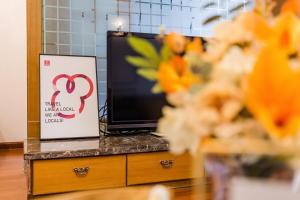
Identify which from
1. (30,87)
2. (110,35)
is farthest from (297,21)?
(30,87)

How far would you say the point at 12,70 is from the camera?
3834 millimetres

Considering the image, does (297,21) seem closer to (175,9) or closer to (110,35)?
(110,35)

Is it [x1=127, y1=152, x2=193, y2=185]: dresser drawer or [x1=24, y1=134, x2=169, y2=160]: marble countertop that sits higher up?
[x1=24, y1=134, x2=169, y2=160]: marble countertop

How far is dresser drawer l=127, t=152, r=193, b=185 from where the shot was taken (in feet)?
5.59

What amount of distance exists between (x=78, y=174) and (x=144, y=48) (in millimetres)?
1220

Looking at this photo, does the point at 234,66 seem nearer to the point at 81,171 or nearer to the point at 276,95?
the point at 276,95

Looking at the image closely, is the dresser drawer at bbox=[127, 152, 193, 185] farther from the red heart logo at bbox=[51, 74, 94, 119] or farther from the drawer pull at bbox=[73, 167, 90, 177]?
the red heart logo at bbox=[51, 74, 94, 119]

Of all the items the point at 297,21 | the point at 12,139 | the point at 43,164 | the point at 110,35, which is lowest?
the point at 12,139

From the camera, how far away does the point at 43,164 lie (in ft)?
4.98

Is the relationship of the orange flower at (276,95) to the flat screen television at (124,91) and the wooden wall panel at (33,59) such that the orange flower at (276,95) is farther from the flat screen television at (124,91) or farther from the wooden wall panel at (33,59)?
the wooden wall panel at (33,59)

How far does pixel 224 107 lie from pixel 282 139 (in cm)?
8

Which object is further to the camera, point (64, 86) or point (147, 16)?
point (147, 16)


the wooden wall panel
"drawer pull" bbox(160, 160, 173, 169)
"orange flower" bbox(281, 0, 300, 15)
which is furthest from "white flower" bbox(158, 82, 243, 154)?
the wooden wall panel

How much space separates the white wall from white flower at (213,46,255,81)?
3744 mm
